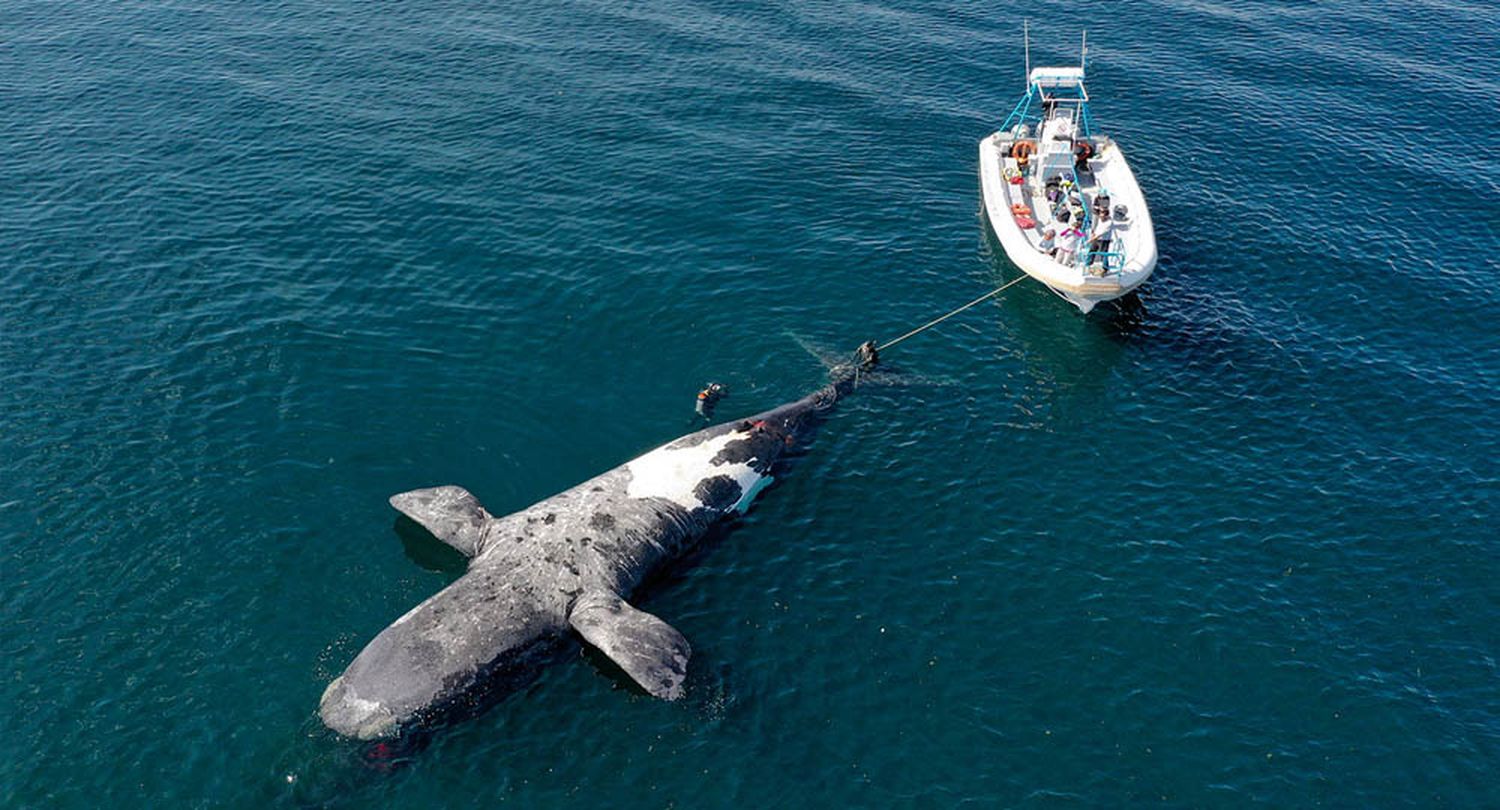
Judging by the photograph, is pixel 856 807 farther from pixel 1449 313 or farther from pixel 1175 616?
pixel 1449 313

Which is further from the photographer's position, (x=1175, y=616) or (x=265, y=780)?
(x=1175, y=616)

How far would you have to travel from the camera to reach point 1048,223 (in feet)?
186

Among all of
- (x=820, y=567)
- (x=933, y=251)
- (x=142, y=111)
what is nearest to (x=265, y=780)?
(x=820, y=567)

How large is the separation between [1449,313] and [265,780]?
6156 centimetres

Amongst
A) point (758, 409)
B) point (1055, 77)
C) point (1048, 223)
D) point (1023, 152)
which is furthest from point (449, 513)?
point (1055, 77)

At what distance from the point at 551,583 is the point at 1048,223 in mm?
37230

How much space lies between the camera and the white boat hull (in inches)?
2007

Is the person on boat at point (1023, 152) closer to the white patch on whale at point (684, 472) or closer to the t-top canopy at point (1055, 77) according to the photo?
the t-top canopy at point (1055, 77)

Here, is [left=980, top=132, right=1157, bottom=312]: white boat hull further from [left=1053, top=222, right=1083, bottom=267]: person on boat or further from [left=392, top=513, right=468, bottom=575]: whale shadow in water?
[left=392, top=513, right=468, bottom=575]: whale shadow in water

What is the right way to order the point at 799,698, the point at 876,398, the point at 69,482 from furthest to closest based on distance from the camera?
the point at 876,398 → the point at 69,482 → the point at 799,698

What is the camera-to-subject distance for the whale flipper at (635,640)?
Answer: 3192 centimetres

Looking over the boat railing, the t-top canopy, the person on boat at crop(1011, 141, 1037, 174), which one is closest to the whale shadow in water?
the boat railing

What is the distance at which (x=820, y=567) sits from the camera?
3784cm

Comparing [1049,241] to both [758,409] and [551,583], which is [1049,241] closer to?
[758,409]
